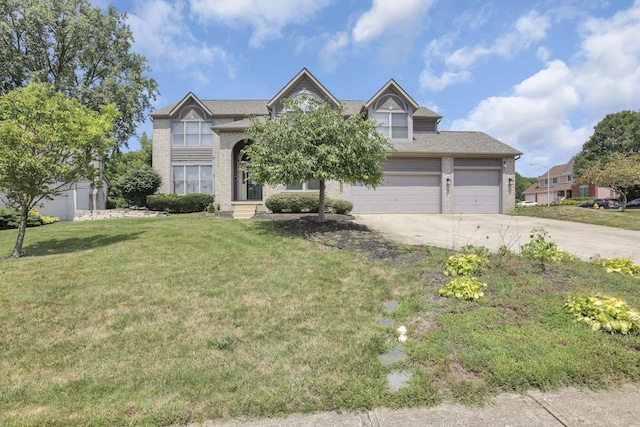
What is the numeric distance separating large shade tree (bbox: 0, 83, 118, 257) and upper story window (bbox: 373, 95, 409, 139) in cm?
1428

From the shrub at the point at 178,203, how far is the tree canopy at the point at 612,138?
4854 cm

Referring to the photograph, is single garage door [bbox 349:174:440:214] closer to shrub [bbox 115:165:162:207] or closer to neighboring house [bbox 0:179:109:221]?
shrub [bbox 115:165:162:207]

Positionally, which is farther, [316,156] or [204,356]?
[316,156]

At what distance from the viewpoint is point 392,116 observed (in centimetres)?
1861

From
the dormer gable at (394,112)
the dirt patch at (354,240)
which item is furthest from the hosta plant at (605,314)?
the dormer gable at (394,112)

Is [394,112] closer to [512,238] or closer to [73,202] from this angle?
[512,238]

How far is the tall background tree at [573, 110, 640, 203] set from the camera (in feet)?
136

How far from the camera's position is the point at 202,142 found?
2103 cm

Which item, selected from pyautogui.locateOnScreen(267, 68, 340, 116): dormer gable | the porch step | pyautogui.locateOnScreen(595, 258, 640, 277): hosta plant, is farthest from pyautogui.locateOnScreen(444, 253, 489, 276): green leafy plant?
pyautogui.locateOnScreen(267, 68, 340, 116): dormer gable

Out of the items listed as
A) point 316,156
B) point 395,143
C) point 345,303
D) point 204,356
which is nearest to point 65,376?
point 204,356

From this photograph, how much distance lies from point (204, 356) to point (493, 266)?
15.9 feet

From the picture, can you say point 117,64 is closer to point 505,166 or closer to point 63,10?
point 63,10

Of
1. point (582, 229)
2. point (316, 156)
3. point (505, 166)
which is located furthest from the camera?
point (505, 166)

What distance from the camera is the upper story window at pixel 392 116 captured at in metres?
18.5
